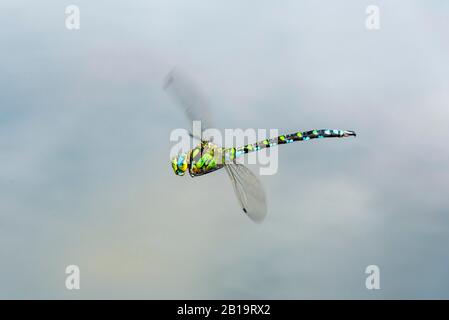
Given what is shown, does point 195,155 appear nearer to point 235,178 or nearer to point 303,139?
point 235,178

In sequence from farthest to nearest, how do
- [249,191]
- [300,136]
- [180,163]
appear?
[300,136] → [180,163] → [249,191]

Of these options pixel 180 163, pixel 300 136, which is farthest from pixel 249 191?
pixel 300 136

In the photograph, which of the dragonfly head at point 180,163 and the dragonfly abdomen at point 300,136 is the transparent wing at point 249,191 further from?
the dragonfly abdomen at point 300,136

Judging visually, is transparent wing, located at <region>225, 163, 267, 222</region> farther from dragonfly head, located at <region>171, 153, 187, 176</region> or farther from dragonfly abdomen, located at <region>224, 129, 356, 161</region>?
dragonfly abdomen, located at <region>224, 129, 356, 161</region>

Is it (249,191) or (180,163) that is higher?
(180,163)

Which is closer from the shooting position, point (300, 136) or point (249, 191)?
point (249, 191)

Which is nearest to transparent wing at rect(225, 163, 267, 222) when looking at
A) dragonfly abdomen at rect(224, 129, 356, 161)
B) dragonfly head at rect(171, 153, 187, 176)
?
dragonfly head at rect(171, 153, 187, 176)

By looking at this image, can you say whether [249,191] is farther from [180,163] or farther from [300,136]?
[300,136]
